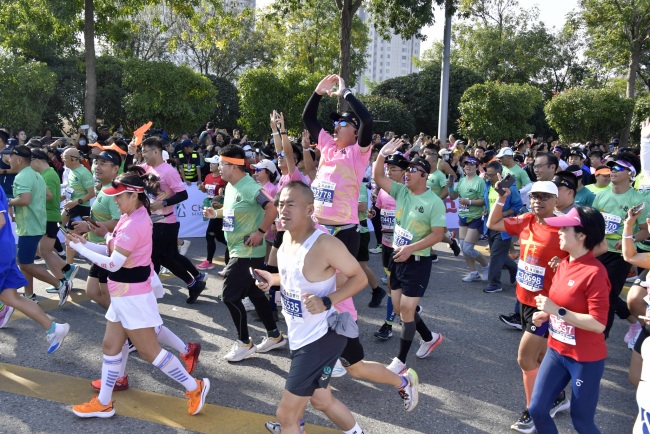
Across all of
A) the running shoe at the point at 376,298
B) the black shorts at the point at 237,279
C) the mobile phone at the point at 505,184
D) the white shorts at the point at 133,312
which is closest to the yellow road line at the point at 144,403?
the white shorts at the point at 133,312

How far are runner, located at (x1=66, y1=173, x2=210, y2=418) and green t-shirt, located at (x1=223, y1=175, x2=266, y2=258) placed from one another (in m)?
1.26

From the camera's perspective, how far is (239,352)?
18.3 feet

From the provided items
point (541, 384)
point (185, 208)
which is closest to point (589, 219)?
point (541, 384)

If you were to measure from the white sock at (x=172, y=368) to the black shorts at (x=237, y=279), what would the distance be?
1.17m

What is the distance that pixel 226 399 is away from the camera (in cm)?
481

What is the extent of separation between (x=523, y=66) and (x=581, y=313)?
45.7m

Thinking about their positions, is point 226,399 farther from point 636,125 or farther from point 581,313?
point 636,125

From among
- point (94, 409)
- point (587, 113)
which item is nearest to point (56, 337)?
point (94, 409)

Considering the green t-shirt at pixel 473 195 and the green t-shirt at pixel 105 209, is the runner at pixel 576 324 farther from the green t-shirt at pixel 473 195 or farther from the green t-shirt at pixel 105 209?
the green t-shirt at pixel 473 195

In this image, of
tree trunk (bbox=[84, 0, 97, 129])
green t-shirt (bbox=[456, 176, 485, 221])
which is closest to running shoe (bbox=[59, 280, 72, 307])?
green t-shirt (bbox=[456, 176, 485, 221])

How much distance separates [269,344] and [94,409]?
1.87m

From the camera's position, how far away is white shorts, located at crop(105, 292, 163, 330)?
4367 millimetres

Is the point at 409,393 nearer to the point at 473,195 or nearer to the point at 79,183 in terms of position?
the point at 473,195

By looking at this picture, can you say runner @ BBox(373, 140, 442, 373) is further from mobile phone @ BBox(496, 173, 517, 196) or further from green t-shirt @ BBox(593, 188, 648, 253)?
green t-shirt @ BBox(593, 188, 648, 253)
